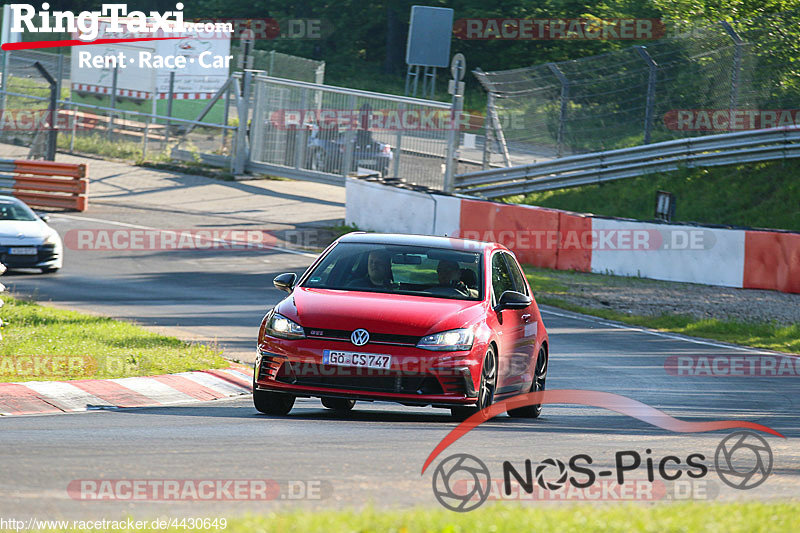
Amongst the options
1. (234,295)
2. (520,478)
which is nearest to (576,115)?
(234,295)

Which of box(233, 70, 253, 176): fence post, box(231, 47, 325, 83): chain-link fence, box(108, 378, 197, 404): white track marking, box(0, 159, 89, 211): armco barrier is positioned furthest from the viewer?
box(231, 47, 325, 83): chain-link fence

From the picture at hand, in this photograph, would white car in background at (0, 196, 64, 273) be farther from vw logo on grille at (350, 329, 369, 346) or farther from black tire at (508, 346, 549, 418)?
vw logo on grille at (350, 329, 369, 346)

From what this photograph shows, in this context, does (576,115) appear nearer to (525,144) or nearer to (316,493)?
(525,144)

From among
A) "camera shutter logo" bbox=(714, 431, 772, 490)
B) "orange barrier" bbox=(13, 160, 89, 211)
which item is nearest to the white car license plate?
"orange barrier" bbox=(13, 160, 89, 211)

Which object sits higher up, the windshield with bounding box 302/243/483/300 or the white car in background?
the windshield with bounding box 302/243/483/300

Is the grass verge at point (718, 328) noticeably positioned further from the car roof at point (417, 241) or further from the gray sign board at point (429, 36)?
the gray sign board at point (429, 36)

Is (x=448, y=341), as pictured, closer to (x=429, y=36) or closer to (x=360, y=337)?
(x=360, y=337)

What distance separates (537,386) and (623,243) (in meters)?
11.1

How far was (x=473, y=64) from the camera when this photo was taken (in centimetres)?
5325

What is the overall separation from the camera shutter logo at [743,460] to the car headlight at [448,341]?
1.98 m

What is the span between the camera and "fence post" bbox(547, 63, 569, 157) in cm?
2677

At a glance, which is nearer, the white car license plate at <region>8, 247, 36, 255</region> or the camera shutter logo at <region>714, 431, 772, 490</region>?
the camera shutter logo at <region>714, 431, 772, 490</region>

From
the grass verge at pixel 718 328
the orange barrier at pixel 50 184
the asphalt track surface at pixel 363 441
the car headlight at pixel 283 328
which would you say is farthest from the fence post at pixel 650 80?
the car headlight at pixel 283 328

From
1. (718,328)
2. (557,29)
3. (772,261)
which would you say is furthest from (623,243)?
(557,29)
